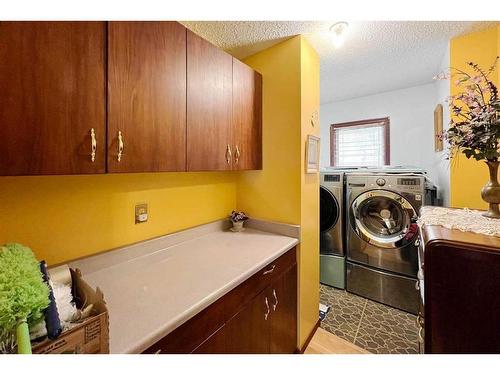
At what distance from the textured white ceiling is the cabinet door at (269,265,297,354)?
1.67m

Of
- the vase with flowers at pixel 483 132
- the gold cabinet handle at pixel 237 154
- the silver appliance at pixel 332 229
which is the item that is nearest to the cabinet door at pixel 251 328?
the gold cabinet handle at pixel 237 154

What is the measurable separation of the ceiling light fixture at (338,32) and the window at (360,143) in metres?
1.83

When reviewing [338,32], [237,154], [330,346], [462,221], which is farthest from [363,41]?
[330,346]

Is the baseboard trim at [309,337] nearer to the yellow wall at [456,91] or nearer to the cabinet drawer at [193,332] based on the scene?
the cabinet drawer at [193,332]

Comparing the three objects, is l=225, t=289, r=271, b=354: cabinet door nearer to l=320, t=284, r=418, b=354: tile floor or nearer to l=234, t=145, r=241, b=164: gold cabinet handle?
l=234, t=145, r=241, b=164: gold cabinet handle

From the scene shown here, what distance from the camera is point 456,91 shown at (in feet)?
5.33

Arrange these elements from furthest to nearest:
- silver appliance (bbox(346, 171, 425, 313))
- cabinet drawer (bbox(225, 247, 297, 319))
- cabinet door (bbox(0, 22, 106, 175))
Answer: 1. silver appliance (bbox(346, 171, 425, 313))
2. cabinet drawer (bbox(225, 247, 297, 319))
3. cabinet door (bbox(0, 22, 106, 175))

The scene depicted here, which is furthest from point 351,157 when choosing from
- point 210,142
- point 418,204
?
point 210,142

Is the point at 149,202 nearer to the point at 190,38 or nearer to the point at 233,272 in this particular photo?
the point at 233,272

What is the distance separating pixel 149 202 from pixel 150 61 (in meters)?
0.77

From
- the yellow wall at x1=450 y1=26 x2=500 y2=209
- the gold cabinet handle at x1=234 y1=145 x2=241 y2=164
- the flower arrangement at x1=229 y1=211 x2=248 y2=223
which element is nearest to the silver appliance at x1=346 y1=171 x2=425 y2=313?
the yellow wall at x1=450 y1=26 x2=500 y2=209

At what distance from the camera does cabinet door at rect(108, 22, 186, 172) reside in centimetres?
86

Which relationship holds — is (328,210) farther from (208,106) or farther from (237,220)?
(208,106)

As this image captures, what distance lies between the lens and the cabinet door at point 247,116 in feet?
4.78
